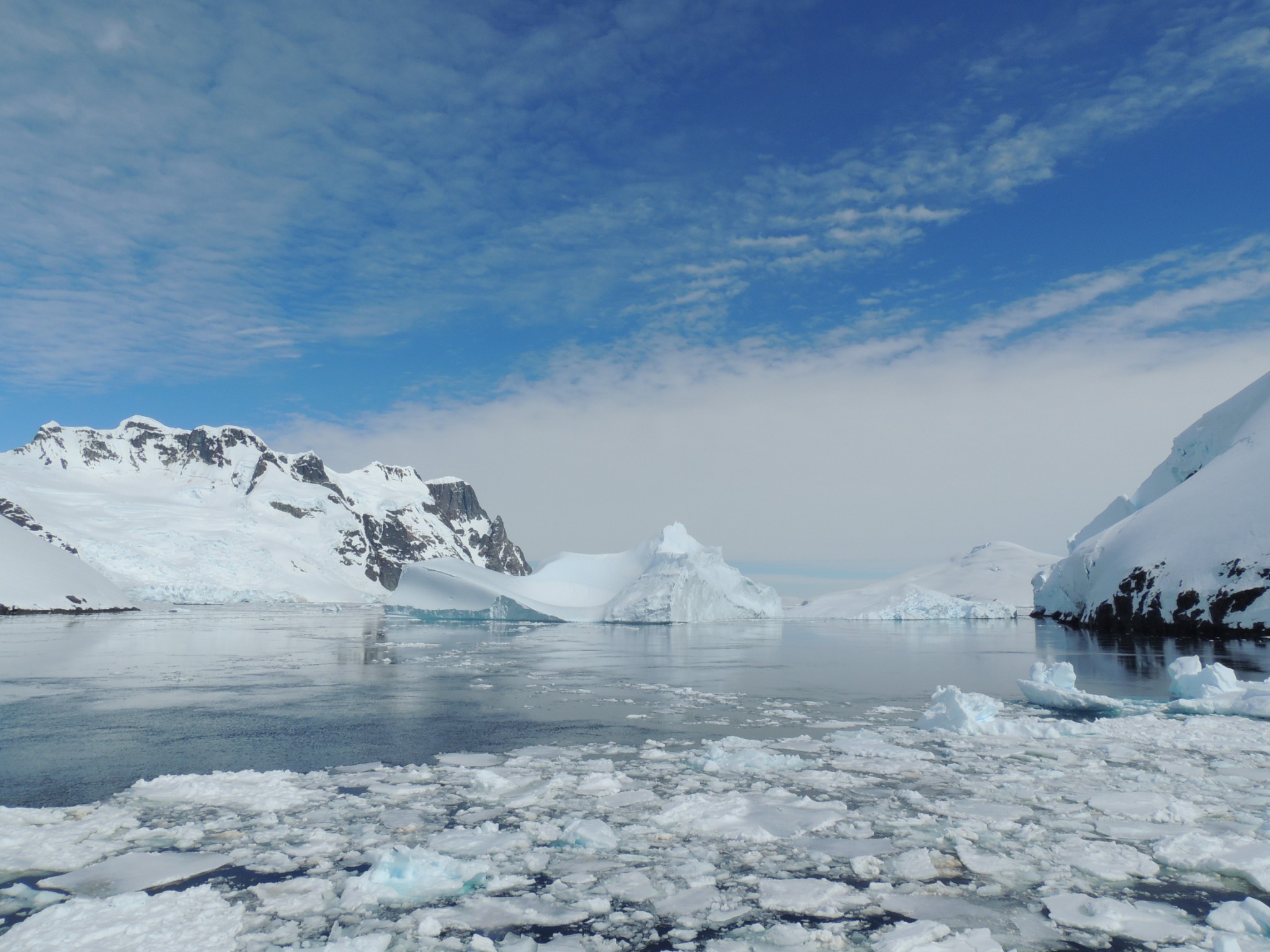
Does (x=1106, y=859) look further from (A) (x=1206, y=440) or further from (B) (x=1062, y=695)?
(A) (x=1206, y=440)

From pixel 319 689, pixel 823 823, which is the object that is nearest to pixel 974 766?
pixel 823 823

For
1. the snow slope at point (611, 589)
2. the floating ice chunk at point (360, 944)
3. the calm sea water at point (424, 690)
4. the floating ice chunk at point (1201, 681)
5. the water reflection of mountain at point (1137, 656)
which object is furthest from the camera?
the snow slope at point (611, 589)

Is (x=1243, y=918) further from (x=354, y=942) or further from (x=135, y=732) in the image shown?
(x=135, y=732)

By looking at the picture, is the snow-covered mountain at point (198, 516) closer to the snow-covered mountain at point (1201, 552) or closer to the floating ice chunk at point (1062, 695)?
the floating ice chunk at point (1062, 695)

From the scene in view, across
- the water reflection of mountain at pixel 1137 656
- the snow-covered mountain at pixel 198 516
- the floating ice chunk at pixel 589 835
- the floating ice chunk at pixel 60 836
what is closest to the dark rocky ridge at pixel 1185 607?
the water reflection of mountain at pixel 1137 656

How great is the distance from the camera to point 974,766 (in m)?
7.82

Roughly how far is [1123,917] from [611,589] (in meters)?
46.2

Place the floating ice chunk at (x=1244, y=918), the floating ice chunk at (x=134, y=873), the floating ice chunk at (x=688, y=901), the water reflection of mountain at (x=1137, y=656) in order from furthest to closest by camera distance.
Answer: the water reflection of mountain at (x=1137, y=656)
the floating ice chunk at (x=134, y=873)
the floating ice chunk at (x=688, y=901)
the floating ice chunk at (x=1244, y=918)

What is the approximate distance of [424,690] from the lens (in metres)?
14.3

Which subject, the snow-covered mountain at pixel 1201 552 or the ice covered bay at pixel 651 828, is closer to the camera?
the ice covered bay at pixel 651 828

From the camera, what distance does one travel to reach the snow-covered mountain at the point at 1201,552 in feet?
118

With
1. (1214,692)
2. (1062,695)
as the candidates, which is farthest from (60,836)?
(1214,692)

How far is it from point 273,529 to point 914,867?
159 m

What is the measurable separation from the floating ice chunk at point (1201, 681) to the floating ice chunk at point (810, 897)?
36.2 ft
